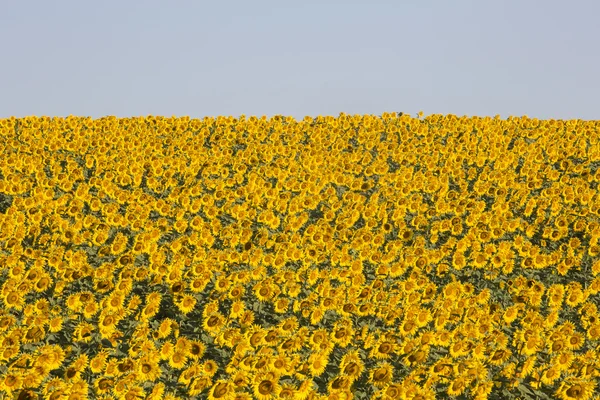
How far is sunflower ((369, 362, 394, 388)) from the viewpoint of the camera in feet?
23.7

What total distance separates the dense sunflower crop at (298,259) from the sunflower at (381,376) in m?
0.02

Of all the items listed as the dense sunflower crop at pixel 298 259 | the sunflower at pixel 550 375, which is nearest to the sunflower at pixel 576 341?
the dense sunflower crop at pixel 298 259

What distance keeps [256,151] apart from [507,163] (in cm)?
616

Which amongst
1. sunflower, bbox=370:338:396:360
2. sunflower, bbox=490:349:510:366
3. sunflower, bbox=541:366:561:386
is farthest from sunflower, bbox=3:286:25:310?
sunflower, bbox=541:366:561:386

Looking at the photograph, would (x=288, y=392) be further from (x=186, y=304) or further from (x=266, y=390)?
(x=186, y=304)

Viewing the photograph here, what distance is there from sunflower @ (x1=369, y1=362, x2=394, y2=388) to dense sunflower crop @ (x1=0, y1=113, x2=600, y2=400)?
0.08ft

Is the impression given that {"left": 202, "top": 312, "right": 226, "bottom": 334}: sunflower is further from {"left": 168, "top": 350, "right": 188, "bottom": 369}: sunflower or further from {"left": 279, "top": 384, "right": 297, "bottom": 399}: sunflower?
{"left": 279, "top": 384, "right": 297, "bottom": 399}: sunflower

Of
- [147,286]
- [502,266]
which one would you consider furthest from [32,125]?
[502,266]

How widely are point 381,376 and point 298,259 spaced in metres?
4.09

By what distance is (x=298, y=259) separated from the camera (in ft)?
36.6

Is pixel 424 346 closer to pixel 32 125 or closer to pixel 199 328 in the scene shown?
pixel 199 328

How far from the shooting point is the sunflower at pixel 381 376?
7.24 meters

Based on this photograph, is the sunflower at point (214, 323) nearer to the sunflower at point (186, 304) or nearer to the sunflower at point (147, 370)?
the sunflower at point (186, 304)

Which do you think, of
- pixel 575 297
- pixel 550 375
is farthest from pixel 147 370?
pixel 575 297
